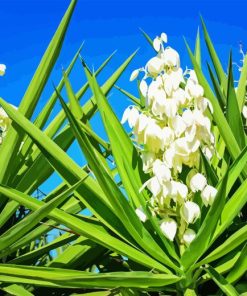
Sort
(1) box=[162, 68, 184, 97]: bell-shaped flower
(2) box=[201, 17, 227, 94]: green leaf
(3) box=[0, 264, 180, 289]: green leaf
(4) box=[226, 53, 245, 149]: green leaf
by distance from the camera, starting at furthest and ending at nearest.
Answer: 1. (2) box=[201, 17, 227, 94]: green leaf
2. (4) box=[226, 53, 245, 149]: green leaf
3. (1) box=[162, 68, 184, 97]: bell-shaped flower
4. (3) box=[0, 264, 180, 289]: green leaf

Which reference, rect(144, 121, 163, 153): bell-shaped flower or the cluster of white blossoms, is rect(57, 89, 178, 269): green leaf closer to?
the cluster of white blossoms

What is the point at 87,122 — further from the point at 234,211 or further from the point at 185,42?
the point at 234,211

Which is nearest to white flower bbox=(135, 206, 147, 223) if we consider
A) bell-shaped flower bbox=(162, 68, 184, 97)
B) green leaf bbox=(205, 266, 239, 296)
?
green leaf bbox=(205, 266, 239, 296)

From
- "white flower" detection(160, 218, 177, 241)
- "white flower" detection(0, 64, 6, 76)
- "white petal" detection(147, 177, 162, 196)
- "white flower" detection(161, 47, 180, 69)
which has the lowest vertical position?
"white flower" detection(160, 218, 177, 241)

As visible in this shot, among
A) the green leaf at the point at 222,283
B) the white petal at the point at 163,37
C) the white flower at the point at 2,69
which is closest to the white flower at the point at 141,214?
the green leaf at the point at 222,283

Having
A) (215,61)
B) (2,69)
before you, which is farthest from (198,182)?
(2,69)

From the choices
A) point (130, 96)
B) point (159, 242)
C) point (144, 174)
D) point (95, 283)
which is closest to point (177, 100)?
point (144, 174)
